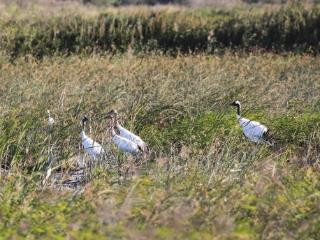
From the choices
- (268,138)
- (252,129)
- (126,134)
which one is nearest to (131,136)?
(126,134)

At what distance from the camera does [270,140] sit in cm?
877

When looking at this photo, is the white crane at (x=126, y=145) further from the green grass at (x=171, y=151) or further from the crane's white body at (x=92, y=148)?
the crane's white body at (x=92, y=148)

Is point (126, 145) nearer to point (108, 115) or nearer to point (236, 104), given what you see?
point (108, 115)

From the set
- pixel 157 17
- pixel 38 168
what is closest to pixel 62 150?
pixel 38 168

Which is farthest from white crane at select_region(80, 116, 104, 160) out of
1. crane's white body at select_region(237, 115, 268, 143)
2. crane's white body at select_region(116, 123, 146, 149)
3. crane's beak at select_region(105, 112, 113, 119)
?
crane's white body at select_region(237, 115, 268, 143)

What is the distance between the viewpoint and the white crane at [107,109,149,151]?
7.67 m

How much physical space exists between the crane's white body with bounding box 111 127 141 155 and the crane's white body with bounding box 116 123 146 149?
143 millimetres

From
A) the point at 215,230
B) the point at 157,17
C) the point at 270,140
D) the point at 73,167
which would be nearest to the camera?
the point at 215,230

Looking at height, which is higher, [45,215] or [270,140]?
[45,215]

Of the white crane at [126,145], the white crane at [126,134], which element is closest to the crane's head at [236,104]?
the white crane at [126,134]

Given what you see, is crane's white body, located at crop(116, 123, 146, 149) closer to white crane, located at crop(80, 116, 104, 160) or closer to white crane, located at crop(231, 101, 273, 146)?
white crane, located at crop(80, 116, 104, 160)

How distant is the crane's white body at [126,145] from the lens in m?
7.28

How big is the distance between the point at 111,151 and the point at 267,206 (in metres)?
2.95

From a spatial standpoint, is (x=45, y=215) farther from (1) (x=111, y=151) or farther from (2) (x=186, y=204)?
(1) (x=111, y=151)
